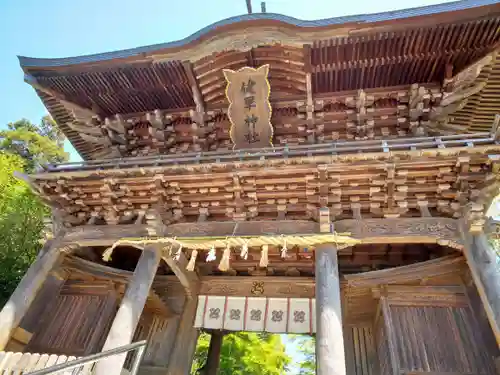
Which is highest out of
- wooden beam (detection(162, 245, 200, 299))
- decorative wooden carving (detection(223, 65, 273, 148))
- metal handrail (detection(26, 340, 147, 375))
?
decorative wooden carving (detection(223, 65, 273, 148))

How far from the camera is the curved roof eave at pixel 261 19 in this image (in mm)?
6629

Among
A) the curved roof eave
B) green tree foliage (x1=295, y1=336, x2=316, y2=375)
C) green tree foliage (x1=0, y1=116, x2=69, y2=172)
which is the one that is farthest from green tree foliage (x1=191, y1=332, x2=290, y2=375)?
green tree foliage (x1=0, y1=116, x2=69, y2=172)

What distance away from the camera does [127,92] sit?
901cm

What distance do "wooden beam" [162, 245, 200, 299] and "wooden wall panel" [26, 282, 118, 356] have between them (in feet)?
5.66

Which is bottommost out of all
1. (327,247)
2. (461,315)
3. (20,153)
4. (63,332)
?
(63,332)

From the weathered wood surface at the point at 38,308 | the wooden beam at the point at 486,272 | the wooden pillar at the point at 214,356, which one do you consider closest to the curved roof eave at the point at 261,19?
the wooden beam at the point at 486,272

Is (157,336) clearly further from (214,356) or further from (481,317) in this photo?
(481,317)

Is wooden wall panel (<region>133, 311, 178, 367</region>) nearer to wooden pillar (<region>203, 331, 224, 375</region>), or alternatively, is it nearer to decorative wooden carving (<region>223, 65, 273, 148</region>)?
wooden pillar (<region>203, 331, 224, 375</region>)

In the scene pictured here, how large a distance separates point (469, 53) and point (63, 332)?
11.2 meters

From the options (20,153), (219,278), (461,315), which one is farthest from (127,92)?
(20,153)

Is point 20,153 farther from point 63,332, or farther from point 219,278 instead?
point 219,278

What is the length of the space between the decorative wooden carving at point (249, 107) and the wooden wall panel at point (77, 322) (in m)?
5.11

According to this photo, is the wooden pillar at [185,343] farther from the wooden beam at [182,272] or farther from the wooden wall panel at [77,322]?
the wooden wall panel at [77,322]

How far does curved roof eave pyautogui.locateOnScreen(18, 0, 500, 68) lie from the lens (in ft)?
21.7
